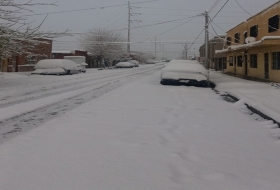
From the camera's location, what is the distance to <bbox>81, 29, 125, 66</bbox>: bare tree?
169ft

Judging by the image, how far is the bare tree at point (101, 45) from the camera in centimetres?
5138

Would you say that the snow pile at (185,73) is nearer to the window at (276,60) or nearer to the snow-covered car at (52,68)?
the window at (276,60)

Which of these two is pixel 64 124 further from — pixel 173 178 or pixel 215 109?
pixel 215 109

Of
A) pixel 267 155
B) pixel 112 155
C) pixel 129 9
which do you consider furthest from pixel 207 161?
pixel 129 9

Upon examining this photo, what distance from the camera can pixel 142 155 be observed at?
3.67 metres

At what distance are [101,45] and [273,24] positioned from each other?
121 feet

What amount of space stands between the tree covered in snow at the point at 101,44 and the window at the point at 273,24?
34.3 meters

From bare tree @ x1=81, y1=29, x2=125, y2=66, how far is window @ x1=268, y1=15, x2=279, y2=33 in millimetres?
34259

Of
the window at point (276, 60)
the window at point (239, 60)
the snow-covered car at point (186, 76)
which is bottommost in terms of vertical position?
the snow-covered car at point (186, 76)

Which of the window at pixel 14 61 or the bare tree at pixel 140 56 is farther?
the bare tree at pixel 140 56

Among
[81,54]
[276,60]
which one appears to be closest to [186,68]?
[276,60]

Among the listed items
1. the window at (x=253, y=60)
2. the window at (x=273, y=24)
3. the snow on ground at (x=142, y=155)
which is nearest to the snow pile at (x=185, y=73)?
the window at (x=273, y=24)

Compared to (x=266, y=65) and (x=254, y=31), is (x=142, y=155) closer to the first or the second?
(x=266, y=65)

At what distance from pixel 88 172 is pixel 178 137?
1.89 metres
